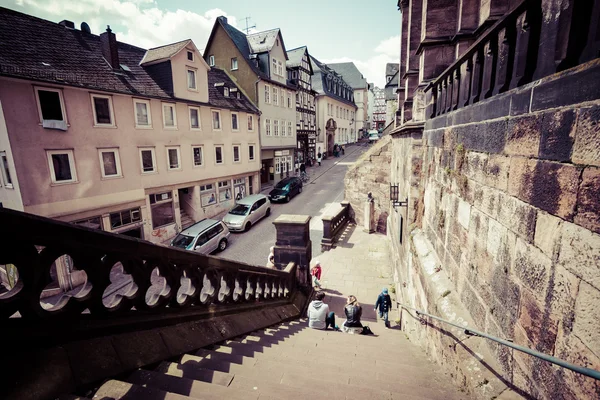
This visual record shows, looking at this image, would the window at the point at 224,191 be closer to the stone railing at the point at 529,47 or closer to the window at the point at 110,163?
the window at the point at 110,163

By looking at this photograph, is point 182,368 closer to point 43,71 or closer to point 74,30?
point 43,71

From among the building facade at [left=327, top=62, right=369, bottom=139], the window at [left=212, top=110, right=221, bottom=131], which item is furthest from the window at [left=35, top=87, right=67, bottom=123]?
the building facade at [left=327, top=62, right=369, bottom=139]

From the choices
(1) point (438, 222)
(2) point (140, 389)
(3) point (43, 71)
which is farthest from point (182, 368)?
(3) point (43, 71)

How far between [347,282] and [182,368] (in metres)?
7.55

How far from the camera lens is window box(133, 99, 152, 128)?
1366 centimetres

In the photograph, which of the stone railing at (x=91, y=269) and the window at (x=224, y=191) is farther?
the window at (x=224, y=191)

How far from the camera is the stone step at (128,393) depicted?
1654 millimetres

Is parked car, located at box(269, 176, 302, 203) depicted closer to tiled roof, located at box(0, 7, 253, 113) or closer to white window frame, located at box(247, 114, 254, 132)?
white window frame, located at box(247, 114, 254, 132)

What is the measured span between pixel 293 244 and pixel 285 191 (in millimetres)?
13746

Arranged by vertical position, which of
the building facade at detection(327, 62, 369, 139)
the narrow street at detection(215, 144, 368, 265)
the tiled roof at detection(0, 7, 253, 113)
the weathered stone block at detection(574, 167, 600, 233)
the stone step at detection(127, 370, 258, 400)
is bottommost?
the narrow street at detection(215, 144, 368, 265)

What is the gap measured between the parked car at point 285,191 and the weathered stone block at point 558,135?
1887 centimetres

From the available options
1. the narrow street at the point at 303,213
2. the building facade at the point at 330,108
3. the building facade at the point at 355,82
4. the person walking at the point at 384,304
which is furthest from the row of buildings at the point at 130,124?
the building facade at the point at 355,82

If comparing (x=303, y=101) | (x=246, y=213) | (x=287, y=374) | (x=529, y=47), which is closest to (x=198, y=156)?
(x=246, y=213)

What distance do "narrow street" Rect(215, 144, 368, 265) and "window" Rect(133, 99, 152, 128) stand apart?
6.98m
